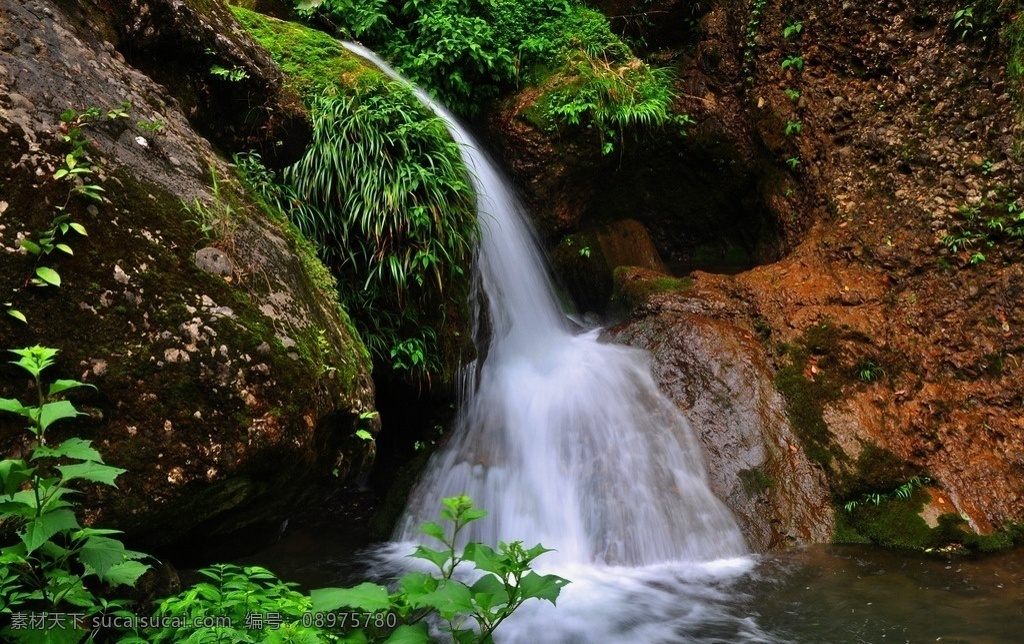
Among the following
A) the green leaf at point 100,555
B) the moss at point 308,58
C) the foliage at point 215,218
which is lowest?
the green leaf at point 100,555

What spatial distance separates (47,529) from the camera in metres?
1.62

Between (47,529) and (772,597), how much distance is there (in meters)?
3.96

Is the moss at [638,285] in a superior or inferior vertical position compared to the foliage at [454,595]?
superior

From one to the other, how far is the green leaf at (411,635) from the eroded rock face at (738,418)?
3836 mm

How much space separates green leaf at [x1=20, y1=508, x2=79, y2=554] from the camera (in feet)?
5.18

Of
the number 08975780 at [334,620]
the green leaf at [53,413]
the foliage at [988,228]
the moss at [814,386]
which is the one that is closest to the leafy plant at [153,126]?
the green leaf at [53,413]

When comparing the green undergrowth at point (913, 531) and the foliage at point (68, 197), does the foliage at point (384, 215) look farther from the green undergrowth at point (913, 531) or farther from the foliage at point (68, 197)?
the green undergrowth at point (913, 531)

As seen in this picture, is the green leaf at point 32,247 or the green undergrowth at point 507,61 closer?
the green leaf at point 32,247

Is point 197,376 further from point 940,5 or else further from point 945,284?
point 940,5

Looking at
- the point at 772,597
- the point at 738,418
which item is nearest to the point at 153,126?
the point at 772,597

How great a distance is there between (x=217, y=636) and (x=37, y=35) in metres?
2.71

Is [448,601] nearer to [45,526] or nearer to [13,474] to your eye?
[45,526]

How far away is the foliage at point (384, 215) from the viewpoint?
188 inches

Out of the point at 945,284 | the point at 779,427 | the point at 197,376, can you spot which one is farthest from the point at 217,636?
the point at 945,284
